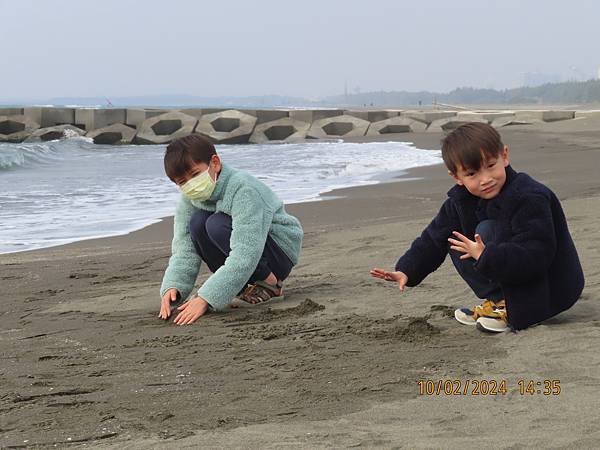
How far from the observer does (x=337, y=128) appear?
89.7ft

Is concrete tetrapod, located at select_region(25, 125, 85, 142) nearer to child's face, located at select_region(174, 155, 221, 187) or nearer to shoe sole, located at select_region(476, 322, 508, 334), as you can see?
child's face, located at select_region(174, 155, 221, 187)

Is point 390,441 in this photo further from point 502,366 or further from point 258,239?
point 258,239

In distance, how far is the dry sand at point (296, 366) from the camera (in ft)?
7.66

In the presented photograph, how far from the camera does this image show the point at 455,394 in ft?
8.50

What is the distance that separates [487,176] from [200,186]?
1383 mm

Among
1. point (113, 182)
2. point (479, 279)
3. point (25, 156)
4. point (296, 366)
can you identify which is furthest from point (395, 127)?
point (296, 366)

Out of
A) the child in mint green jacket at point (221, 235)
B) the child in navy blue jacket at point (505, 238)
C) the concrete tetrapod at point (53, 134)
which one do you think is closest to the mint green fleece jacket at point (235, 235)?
the child in mint green jacket at point (221, 235)

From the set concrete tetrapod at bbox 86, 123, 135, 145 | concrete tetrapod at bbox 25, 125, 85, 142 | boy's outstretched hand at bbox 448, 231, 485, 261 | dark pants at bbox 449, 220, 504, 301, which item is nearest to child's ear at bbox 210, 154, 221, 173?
dark pants at bbox 449, 220, 504, 301

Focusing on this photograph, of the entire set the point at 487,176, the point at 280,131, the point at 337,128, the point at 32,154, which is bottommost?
the point at 32,154

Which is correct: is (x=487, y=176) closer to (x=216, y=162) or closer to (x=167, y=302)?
(x=216, y=162)

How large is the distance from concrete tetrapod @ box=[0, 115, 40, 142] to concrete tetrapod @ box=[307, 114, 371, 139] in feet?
30.4

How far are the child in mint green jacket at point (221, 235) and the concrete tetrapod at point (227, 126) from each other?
72.5ft

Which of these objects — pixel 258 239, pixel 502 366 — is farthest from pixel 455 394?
pixel 258 239

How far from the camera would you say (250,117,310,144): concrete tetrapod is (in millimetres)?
26328
